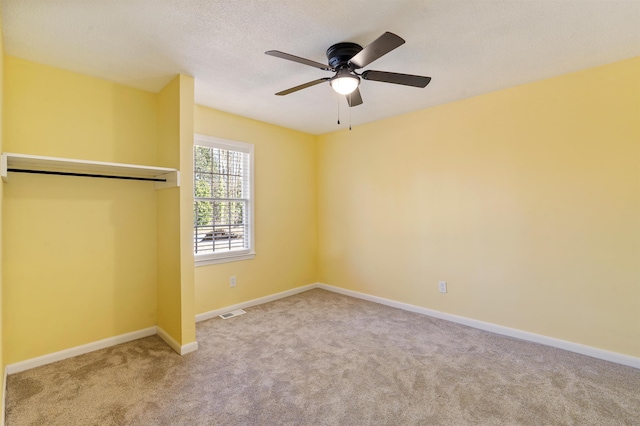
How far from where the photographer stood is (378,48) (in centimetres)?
175

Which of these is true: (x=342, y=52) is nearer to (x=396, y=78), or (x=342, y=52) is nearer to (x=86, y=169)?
(x=396, y=78)

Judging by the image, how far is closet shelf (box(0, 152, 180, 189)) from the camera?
217cm

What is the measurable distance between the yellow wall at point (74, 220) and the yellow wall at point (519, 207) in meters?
2.79

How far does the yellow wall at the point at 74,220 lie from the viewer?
93.2 inches

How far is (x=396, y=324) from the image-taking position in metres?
3.35

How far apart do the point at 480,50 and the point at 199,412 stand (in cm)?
328

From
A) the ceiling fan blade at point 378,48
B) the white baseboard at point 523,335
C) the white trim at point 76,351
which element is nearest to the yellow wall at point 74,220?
the white trim at point 76,351

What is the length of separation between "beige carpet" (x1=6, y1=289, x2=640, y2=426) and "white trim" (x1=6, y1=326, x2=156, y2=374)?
0.08 metres

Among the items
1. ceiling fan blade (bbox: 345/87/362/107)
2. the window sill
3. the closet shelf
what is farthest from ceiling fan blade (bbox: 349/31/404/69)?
the window sill

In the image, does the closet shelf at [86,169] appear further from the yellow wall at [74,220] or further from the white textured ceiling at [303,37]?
the white textured ceiling at [303,37]

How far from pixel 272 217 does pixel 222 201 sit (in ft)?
2.61

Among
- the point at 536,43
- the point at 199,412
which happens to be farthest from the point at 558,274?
the point at 199,412

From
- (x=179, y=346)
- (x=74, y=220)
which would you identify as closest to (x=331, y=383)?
(x=179, y=346)

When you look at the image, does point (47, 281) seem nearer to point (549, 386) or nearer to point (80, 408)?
point (80, 408)
